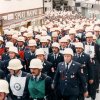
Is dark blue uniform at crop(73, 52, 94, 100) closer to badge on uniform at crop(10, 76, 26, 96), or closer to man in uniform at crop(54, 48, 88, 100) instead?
man in uniform at crop(54, 48, 88, 100)

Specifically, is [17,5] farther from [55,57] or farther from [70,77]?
[70,77]

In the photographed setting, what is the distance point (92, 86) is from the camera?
9.80 m

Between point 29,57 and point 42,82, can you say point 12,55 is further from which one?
point 42,82

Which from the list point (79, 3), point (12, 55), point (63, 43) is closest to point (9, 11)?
point (63, 43)

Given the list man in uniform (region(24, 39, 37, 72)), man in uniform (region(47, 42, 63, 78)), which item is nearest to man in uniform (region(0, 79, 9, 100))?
man in uniform (region(47, 42, 63, 78))

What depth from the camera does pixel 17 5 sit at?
72.9 ft

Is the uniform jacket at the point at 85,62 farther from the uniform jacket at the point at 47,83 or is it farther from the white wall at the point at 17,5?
the white wall at the point at 17,5

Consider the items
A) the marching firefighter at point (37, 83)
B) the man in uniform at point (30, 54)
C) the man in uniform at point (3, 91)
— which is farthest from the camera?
the man in uniform at point (30, 54)

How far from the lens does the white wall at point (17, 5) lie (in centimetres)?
1915

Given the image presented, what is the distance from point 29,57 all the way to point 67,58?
7.48 feet

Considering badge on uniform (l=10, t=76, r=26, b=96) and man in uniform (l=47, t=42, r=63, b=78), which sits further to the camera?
man in uniform (l=47, t=42, r=63, b=78)

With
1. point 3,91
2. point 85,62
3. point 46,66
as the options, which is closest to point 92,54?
point 85,62

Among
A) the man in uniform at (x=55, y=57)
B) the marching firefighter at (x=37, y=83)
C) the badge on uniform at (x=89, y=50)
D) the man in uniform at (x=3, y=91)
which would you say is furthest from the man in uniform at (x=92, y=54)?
the man in uniform at (x=3, y=91)

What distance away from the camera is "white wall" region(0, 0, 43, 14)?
62.8 feet
